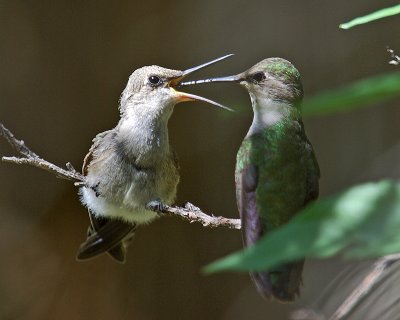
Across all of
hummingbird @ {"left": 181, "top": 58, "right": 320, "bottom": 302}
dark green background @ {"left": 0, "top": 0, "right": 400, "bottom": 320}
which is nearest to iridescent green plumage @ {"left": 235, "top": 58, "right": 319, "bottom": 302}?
hummingbird @ {"left": 181, "top": 58, "right": 320, "bottom": 302}

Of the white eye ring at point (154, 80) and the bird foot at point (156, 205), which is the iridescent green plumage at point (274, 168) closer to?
the bird foot at point (156, 205)

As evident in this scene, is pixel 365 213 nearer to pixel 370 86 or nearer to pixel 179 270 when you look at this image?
pixel 370 86

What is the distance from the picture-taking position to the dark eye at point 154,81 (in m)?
2.75

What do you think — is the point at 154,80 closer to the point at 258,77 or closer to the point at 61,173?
the point at 61,173

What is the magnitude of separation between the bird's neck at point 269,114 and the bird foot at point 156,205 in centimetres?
65

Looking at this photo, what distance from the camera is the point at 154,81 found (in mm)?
2762

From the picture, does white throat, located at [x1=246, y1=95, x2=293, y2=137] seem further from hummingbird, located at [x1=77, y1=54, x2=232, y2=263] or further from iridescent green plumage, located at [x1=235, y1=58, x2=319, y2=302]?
hummingbird, located at [x1=77, y1=54, x2=232, y2=263]

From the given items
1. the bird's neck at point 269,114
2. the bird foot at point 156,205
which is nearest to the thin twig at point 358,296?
the bird's neck at point 269,114

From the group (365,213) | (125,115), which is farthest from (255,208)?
(125,115)

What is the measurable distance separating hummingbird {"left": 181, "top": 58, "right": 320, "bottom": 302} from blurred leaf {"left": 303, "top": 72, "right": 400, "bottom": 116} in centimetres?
97

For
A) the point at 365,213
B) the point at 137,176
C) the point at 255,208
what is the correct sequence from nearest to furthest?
1. the point at 365,213
2. the point at 255,208
3. the point at 137,176

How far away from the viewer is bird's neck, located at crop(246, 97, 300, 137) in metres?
1.76

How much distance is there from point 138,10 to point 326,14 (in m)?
1.30

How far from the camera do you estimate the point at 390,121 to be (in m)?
4.76
